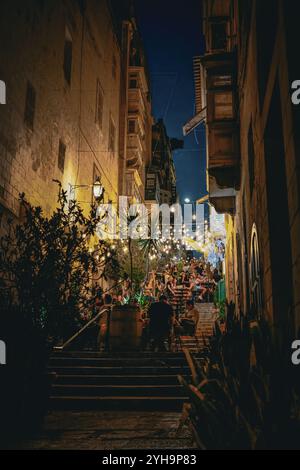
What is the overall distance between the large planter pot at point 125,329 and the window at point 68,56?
36.9 feet

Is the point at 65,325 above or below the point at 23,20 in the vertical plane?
below

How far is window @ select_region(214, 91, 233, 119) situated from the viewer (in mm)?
13859

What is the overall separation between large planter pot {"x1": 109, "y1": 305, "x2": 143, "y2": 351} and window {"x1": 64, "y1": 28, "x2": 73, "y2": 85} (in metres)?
11.3

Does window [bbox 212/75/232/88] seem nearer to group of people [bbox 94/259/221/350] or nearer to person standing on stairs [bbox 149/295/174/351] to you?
group of people [bbox 94/259/221/350]

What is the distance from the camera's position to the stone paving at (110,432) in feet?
18.8

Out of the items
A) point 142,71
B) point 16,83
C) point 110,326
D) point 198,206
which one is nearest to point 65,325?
point 110,326

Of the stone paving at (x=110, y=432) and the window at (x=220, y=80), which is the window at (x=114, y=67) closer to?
the window at (x=220, y=80)

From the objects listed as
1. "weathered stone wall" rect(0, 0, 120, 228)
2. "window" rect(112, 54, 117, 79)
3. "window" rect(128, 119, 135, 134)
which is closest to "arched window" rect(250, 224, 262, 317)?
"weathered stone wall" rect(0, 0, 120, 228)

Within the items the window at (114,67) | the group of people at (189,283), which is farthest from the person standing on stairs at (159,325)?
the window at (114,67)

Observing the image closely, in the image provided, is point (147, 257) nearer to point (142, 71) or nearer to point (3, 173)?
point (3, 173)

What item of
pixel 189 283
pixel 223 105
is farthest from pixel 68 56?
pixel 189 283

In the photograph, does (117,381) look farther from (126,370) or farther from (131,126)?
(131,126)
